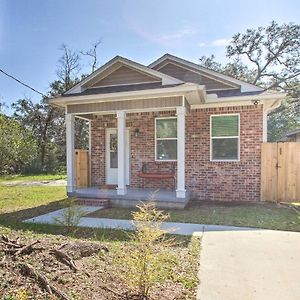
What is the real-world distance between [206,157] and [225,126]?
1.24 m

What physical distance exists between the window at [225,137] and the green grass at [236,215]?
1782 mm

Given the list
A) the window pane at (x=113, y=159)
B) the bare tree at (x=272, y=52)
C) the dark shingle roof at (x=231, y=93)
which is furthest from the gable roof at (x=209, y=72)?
the bare tree at (x=272, y=52)

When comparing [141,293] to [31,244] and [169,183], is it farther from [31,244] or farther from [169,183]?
[169,183]

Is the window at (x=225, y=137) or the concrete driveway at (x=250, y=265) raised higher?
the window at (x=225, y=137)

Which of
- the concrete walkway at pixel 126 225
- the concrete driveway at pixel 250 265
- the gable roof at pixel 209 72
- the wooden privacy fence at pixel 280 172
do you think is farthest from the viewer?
the gable roof at pixel 209 72

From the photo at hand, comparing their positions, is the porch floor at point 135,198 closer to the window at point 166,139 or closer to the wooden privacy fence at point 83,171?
the window at point 166,139

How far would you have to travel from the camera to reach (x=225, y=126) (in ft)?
31.7

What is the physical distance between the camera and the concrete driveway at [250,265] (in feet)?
10.6

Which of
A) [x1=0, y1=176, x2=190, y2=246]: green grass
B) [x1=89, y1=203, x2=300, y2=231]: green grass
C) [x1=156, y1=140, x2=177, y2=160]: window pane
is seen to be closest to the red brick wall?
[x1=156, y1=140, x2=177, y2=160]: window pane

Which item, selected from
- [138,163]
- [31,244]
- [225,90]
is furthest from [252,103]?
[31,244]

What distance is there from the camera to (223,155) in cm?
967

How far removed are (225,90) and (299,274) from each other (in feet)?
24.4

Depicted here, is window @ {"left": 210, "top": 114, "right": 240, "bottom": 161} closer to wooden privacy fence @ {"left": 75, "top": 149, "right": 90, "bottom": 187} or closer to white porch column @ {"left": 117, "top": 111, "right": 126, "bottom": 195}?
white porch column @ {"left": 117, "top": 111, "right": 126, "bottom": 195}

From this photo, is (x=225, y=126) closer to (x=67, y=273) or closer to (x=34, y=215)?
(x=34, y=215)
